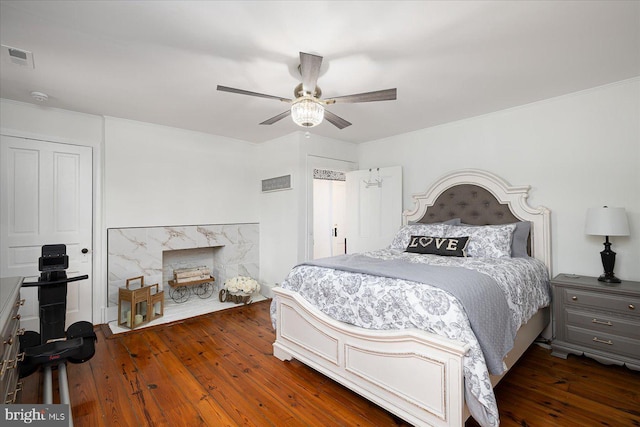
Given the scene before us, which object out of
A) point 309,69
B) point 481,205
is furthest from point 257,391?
point 481,205

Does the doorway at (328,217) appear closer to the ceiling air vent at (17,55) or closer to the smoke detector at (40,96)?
A: the smoke detector at (40,96)

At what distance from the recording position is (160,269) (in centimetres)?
395

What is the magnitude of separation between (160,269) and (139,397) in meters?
2.05

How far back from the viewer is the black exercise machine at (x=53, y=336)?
2061mm

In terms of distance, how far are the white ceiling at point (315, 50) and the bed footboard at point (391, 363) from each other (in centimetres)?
187

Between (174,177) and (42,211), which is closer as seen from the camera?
(42,211)

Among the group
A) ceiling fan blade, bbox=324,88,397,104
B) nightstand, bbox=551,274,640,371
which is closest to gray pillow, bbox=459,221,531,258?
nightstand, bbox=551,274,640,371

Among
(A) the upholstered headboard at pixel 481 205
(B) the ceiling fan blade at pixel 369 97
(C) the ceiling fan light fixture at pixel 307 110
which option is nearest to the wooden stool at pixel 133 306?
(C) the ceiling fan light fixture at pixel 307 110

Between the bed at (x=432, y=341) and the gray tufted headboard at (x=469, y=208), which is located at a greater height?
the gray tufted headboard at (x=469, y=208)

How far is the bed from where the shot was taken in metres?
1.62

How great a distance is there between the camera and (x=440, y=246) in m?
3.07

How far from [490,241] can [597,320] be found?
995mm

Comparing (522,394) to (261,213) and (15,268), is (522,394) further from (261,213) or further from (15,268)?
(15,268)

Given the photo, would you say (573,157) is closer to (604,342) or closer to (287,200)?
(604,342)
